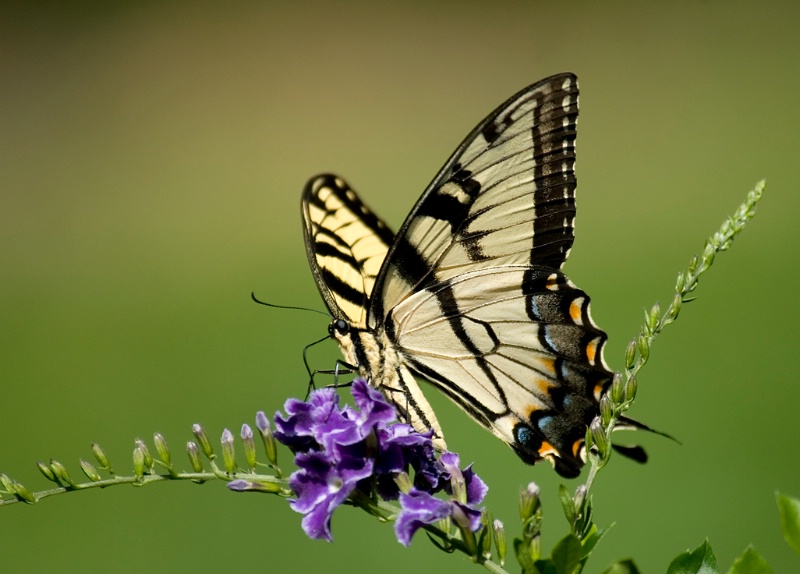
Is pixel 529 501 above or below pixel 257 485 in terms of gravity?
above

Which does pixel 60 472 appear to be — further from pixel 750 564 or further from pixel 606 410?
pixel 750 564

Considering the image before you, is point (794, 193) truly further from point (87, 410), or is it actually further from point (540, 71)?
point (87, 410)

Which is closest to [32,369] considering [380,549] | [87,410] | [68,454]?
[87,410]

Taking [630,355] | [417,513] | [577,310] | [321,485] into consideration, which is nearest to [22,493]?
[321,485]

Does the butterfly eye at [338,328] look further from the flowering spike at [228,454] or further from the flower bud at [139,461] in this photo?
the flower bud at [139,461]

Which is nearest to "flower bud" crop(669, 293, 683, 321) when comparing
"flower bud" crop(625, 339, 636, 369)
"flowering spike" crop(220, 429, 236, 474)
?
"flower bud" crop(625, 339, 636, 369)
